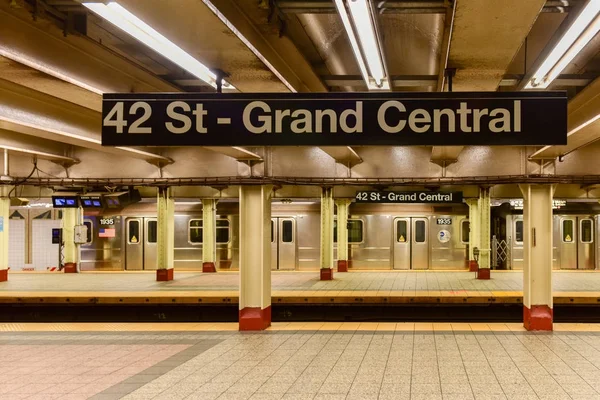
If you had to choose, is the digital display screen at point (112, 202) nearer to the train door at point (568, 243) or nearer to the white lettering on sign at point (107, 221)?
the white lettering on sign at point (107, 221)

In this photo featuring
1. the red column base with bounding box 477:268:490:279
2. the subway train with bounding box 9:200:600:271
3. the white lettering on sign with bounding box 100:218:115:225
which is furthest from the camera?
the white lettering on sign with bounding box 100:218:115:225

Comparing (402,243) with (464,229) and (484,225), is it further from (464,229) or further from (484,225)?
(484,225)

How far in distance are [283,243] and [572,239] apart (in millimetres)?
8808

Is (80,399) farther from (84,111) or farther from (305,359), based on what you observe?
(84,111)

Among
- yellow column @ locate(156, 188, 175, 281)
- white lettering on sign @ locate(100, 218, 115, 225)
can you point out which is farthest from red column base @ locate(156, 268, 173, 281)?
white lettering on sign @ locate(100, 218, 115, 225)

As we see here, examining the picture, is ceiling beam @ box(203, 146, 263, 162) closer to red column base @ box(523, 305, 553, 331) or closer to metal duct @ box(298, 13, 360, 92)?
metal duct @ box(298, 13, 360, 92)

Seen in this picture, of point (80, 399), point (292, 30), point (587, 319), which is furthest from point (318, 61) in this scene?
point (587, 319)

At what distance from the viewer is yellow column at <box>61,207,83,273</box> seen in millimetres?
15695

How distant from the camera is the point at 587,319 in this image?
10.2m

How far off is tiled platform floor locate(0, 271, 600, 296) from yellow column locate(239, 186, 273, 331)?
120 inches

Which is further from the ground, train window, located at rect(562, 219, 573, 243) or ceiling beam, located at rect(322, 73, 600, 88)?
ceiling beam, located at rect(322, 73, 600, 88)

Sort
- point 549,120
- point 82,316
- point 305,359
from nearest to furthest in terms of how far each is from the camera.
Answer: point 549,120 → point 305,359 → point 82,316

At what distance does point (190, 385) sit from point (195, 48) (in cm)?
324

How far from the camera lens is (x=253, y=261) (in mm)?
7723
